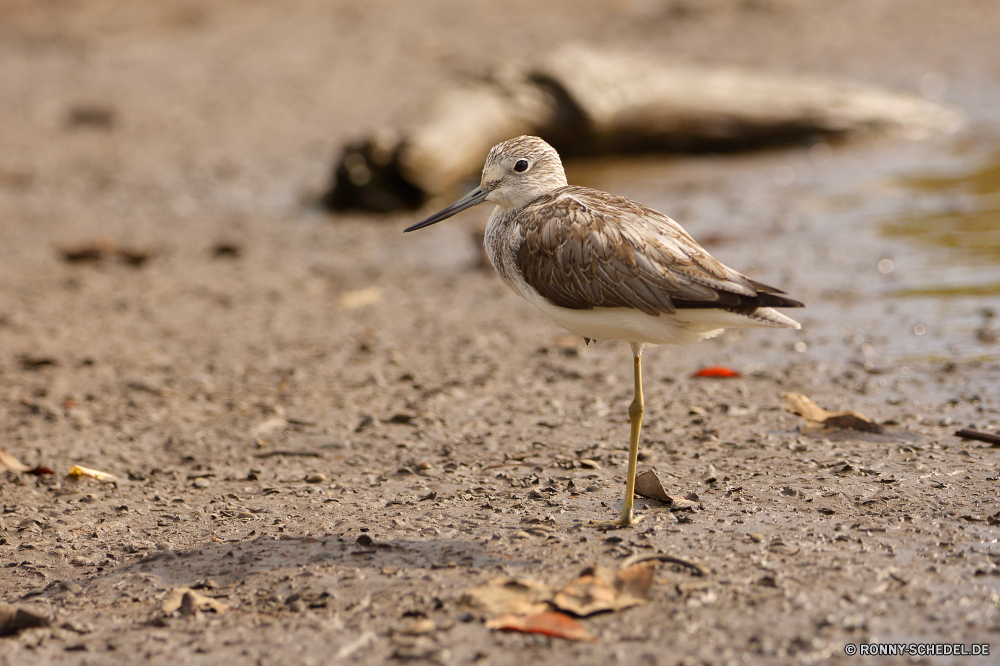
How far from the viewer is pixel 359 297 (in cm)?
812

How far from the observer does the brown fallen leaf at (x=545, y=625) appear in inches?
132

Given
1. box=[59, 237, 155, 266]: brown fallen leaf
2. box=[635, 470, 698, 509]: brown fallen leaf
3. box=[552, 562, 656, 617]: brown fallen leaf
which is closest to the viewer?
box=[552, 562, 656, 617]: brown fallen leaf

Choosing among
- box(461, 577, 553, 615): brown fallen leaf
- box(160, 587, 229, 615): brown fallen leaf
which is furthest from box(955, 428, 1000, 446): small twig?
box(160, 587, 229, 615): brown fallen leaf

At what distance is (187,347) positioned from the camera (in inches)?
282

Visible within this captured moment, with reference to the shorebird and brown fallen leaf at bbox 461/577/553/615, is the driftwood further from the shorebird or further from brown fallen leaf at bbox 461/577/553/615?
brown fallen leaf at bbox 461/577/553/615

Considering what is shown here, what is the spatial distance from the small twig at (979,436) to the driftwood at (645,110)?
6.49 m

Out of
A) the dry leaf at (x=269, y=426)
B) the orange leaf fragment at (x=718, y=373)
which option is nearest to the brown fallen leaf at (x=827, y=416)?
the orange leaf fragment at (x=718, y=373)

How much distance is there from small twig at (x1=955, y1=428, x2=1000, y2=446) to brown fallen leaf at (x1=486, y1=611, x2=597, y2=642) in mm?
2592

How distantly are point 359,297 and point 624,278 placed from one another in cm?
425

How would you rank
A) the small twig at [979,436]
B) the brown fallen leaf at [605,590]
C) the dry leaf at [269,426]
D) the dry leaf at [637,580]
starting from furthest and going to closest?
the dry leaf at [269,426]
the small twig at [979,436]
the dry leaf at [637,580]
the brown fallen leaf at [605,590]

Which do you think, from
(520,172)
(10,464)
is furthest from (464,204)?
(10,464)

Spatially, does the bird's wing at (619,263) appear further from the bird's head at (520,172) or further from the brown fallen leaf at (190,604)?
the brown fallen leaf at (190,604)

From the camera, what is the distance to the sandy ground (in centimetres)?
352

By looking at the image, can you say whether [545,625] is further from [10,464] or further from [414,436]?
[10,464]
